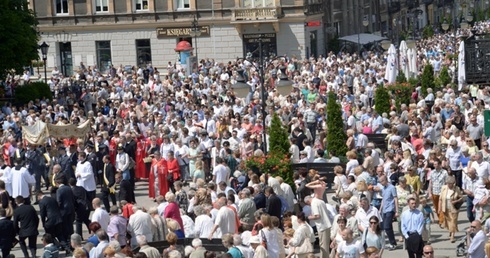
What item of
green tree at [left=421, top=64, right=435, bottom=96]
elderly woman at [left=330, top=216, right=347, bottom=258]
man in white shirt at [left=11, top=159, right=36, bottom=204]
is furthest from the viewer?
green tree at [left=421, top=64, right=435, bottom=96]

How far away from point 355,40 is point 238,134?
40.1 m

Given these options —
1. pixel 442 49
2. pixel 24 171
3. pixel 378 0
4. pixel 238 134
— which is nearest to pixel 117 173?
pixel 24 171

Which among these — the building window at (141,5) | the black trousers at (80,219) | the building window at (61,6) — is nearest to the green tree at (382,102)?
the black trousers at (80,219)

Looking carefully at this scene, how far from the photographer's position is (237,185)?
1159 inches

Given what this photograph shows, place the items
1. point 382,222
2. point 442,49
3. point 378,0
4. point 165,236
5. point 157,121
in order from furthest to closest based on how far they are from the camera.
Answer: point 378,0 < point 442,49 < point 157,121 < point 382,222 < point 165,236

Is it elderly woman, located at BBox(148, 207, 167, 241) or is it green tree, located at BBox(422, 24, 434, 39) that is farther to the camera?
green tree, located at BBox(422, 24, 434, 39)

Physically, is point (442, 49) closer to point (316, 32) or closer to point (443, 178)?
point (316, 32)

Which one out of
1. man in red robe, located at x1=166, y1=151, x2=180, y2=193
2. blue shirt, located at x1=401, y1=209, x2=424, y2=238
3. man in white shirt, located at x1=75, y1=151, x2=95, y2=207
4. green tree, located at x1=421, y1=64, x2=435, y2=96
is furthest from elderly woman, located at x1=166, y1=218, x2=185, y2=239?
green tree, located at x1=421, y1=64, x2=435, y2=96

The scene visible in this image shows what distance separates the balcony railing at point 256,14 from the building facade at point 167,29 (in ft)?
0.17

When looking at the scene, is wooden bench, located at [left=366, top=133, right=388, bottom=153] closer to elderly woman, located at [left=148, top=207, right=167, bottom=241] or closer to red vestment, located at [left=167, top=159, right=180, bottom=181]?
red vestment, located at [left=167, top=159, right=180, bottom=181]

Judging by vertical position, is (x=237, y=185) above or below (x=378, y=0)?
below

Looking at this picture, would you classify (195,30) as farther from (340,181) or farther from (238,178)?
(340,181)

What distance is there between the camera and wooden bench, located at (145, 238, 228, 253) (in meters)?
23.4

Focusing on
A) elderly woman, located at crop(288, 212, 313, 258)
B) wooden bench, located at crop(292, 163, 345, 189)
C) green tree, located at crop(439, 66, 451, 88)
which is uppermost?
green tree, located at crop(439, 66, 451, 88)
